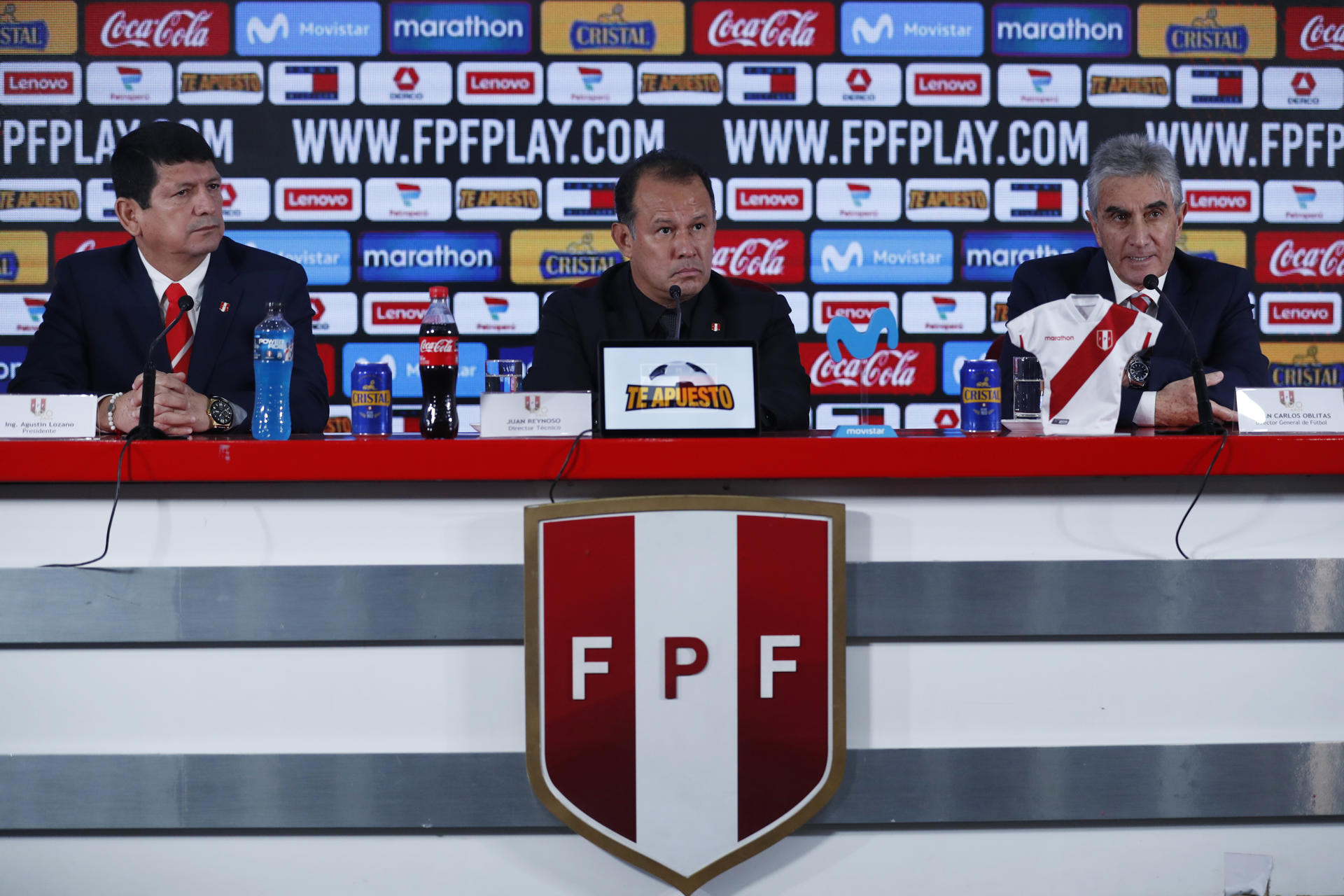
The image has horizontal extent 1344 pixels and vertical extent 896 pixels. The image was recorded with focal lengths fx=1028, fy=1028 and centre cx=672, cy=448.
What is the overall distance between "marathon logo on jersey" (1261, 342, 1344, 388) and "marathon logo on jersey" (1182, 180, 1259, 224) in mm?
452

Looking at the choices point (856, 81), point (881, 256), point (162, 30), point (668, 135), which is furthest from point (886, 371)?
point (162, 30)

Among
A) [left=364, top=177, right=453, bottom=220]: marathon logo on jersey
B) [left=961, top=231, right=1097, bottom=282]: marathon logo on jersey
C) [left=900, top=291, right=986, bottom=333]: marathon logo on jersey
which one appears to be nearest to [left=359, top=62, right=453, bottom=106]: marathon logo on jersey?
[left=364, top=177, right=453, bottom=220]: marathon logo on jersey

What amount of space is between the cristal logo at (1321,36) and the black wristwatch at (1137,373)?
2201 millimetres

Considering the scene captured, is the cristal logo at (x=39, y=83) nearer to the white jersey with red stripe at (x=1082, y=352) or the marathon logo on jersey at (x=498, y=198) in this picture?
the marathon logo on jersey at (x=498, y=198)

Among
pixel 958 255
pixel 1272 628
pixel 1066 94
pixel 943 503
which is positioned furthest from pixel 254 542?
pixel 1066 94

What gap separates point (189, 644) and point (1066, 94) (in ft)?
10.0

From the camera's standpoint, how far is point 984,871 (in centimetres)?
140

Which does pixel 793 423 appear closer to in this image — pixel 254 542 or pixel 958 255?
pixel 254 542

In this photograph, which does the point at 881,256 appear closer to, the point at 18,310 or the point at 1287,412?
the point at 1287,412

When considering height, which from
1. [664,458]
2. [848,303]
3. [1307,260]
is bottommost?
[664,458]

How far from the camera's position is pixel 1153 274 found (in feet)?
7.14

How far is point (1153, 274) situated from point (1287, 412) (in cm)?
80

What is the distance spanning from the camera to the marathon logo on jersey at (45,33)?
3221 mm

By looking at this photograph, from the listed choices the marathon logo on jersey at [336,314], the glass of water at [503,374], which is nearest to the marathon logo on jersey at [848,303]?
the marathon logo on jersey at [336,314]
